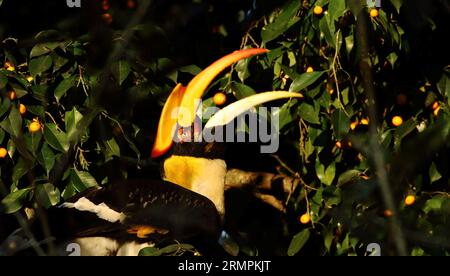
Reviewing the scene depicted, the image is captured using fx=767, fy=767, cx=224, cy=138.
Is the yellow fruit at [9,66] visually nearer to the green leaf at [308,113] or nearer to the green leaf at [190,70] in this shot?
the green leaf at [190,70]

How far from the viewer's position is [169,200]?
2.31 m

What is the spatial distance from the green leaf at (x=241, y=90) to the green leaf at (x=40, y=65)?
551 millimetres

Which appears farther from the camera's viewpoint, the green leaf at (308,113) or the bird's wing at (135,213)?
the green leaf at (308,113)

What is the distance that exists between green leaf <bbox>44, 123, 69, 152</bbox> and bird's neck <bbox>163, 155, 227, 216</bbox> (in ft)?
1.84

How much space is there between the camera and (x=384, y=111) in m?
2.66

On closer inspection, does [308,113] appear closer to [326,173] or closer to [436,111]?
[326,173]

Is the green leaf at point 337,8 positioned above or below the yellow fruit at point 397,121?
above

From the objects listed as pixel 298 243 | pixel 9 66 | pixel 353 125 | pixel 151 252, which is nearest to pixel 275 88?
pixel 353 125

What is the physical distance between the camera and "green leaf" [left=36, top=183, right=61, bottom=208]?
2.12m

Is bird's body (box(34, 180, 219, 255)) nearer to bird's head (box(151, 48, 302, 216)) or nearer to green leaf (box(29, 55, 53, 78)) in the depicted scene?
bird's head (box(151, 48, 302, 216))

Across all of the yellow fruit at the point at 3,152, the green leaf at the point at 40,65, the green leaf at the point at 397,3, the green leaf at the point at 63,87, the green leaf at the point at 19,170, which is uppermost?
the green leaf at the point at 397,3

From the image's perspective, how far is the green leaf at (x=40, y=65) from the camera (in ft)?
7.13

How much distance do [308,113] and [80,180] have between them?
715 millimetres

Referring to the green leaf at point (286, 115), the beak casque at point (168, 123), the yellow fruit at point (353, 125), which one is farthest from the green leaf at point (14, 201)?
the yellow fruit at point (353, 125)
